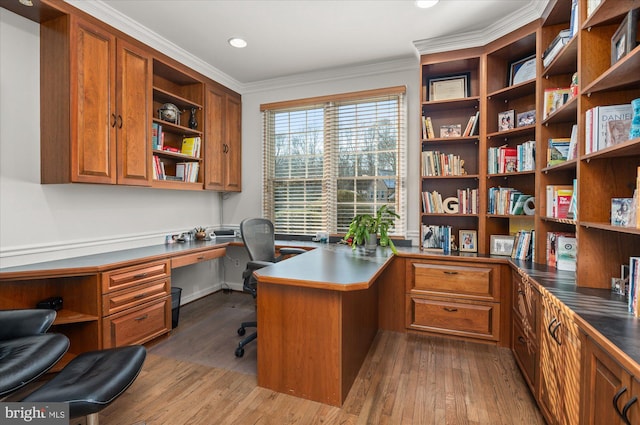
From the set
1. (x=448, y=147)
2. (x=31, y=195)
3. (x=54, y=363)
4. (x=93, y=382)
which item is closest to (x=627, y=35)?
(x=448, y=147)

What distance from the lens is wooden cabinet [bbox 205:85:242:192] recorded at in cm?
386

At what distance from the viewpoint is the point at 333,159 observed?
398cm

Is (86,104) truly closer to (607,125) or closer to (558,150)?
(607,125)

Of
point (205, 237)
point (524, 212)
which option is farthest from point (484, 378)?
point (205, 237)

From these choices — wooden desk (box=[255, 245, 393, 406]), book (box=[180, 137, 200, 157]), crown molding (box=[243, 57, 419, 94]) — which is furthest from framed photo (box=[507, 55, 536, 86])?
book (box=[180, 137, 200, 157])

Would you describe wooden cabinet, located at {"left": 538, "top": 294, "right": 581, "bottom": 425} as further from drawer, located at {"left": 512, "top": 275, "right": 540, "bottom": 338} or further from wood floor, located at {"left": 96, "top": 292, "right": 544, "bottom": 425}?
wood floor, located at {"left": 96, "top": 292, "right": 544, "bottom": 425}

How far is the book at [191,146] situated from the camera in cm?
368

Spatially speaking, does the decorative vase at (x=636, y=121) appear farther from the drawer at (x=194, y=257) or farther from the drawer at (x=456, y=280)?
the drawer at (x=194, y=257)

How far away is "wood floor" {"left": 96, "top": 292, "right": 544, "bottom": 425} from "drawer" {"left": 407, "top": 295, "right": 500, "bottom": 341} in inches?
4.6

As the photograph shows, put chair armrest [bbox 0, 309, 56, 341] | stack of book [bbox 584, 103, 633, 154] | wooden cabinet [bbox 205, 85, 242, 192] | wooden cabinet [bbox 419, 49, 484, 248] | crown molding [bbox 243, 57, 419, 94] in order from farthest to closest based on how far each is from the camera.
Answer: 1. wooden cabinet [bbox 205, 85, 242, 192]
2. crown molding [bbox 243, 57, 419, 94]
3. wooden cabinet [bbox 419, 49, 484, 248]
4. chair armrest [bbox 0, 309, 56, 341]
5. stack of book [bbox 584, 103, 633, 154]

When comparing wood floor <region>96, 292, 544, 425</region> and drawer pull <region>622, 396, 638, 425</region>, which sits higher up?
drawer pull <region>622, 396, 638, 425</region>

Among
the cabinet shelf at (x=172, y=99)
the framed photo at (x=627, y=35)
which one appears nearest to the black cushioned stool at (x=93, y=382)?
the cabinet shelf at (x=172, y=99)

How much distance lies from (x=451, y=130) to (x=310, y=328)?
2.52 meters

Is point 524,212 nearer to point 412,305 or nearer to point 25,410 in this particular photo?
point 412,305
